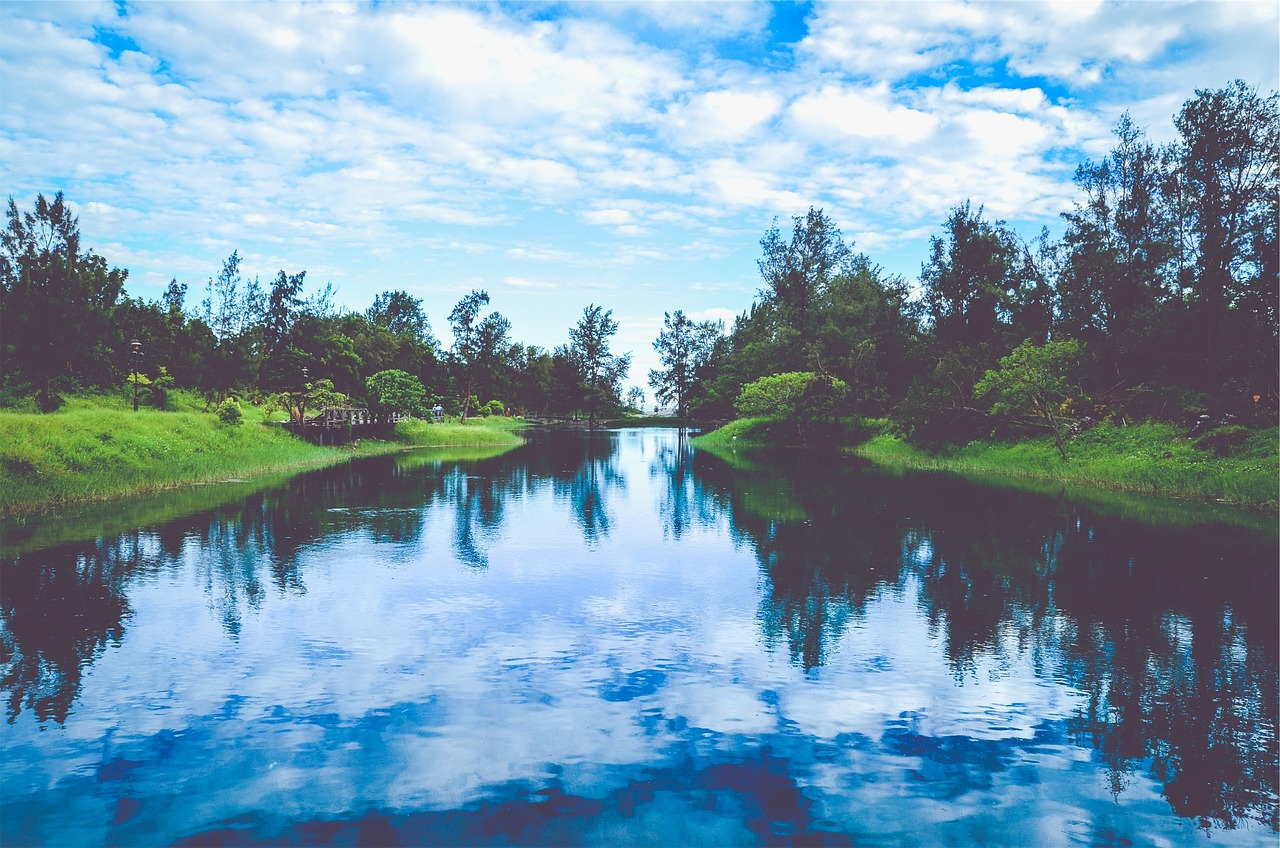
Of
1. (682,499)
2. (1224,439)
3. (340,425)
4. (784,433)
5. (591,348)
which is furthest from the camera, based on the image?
(591,348)

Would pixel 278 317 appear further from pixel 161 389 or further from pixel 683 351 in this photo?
pixel 683 351

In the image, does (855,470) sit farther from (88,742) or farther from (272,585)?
(88,742)

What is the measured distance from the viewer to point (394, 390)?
52.8 meters

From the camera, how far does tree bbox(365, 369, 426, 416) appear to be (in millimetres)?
52906

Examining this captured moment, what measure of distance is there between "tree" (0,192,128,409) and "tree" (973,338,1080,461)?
44.6 m

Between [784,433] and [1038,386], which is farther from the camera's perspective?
[784,433]

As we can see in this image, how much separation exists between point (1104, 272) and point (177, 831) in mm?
43747

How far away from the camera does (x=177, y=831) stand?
5.70 meters

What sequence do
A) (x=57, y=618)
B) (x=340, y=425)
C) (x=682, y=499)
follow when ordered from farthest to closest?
1. (x=340, y=425)
2. (x=682, y=499)
3. (x=57, y=618)

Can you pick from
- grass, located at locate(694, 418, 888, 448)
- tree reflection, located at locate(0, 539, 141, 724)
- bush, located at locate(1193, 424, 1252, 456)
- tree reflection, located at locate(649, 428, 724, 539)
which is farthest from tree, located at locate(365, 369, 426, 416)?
bush, located at locate(1193, 424, 1252, 456)

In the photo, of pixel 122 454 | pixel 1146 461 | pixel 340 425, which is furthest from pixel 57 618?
pixel 340 425

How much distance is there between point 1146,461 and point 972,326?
76.1 feet

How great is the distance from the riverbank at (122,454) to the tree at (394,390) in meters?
10.8

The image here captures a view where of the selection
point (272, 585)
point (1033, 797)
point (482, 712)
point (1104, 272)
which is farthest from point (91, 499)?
point (1104, 272)
